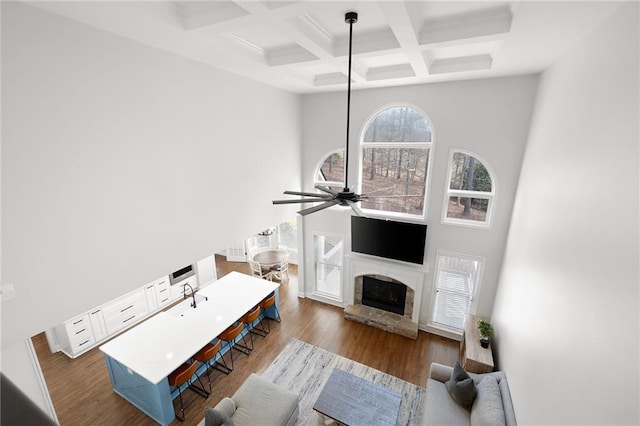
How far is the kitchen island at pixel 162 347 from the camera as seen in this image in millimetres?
4020

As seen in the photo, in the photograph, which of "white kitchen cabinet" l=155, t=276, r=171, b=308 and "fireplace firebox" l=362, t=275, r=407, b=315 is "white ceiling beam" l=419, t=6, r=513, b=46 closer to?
"fireplace firebox" l=362, t=275, r=407, b=315

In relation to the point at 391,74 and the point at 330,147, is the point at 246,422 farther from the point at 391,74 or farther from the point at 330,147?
the point at 391,74

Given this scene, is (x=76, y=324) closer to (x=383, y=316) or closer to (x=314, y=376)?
(x=314, y=376)

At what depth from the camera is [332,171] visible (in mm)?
6281

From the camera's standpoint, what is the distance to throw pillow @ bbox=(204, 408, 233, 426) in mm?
3457

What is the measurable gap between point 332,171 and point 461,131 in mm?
2587

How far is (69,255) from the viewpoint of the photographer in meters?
2.76

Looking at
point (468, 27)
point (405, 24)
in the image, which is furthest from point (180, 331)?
point (468, 27)

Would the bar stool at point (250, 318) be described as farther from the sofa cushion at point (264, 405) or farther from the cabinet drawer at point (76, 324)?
the cabinet drawer at point (76, 324)

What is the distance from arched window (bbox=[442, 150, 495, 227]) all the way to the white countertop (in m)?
3.96

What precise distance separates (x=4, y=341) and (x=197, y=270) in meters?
5.12

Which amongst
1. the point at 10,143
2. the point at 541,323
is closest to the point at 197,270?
the point at 10,143

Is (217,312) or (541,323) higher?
(541,323)

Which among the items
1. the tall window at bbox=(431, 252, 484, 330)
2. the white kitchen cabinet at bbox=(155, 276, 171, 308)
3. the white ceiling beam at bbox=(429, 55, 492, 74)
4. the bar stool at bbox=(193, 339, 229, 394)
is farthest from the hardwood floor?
the white ceiling beam at bbox=(429, 55, 492, 74)
